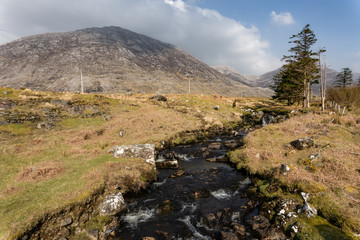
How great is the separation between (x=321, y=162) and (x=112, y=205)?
20.5 m

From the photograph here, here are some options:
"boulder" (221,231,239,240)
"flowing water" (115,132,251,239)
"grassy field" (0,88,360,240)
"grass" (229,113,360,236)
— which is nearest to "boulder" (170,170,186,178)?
"flowing water" (115,132,251,239)

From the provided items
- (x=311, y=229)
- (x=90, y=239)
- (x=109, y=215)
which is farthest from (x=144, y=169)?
(x=311, y=229)

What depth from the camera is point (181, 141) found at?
3578 centimetres

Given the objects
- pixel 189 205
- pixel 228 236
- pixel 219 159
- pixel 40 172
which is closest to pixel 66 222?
pixel 40 172

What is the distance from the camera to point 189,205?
16.1 m

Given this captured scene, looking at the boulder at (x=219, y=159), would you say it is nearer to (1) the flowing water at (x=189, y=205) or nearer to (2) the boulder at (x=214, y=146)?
(1) the flowing water at (x=189, y=205)

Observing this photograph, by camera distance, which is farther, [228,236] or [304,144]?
[304,144]

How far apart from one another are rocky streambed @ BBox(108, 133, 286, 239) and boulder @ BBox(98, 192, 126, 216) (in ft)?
2.22

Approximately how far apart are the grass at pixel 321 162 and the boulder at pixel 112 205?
1463 centimetres

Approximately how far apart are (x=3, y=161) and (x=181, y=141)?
25.6 metres

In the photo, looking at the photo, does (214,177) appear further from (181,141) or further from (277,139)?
(181,141)

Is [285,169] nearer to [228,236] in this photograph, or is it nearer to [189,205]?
[228,236]

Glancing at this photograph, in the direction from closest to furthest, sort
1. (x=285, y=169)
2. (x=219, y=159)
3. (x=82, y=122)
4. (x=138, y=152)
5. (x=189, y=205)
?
(x=189, y=205), (x=285, y=169), (x=138, y=152), (x=219, y=159), (x=82, y=122)

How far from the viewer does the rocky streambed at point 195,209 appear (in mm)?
12711
